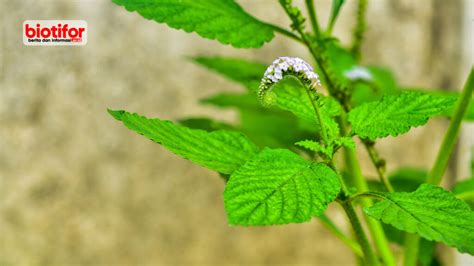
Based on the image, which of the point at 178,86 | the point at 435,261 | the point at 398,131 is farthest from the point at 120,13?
the point at 398,131

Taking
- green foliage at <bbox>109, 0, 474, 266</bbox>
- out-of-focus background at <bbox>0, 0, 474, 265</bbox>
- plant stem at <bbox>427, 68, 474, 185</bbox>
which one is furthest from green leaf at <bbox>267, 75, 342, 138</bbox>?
out-of-focus background at <bbox>0, 0, 474, 265</bbox>

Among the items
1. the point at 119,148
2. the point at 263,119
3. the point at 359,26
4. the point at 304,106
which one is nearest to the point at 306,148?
the point at 304,106

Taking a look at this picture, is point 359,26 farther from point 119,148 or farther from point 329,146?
point 119,148

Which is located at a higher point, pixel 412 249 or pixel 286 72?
pixel 286 72

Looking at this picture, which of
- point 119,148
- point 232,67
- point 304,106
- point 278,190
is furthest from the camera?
point 119,148

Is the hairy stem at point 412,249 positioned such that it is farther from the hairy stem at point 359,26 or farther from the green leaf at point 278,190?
the hairy stem at point 359,26

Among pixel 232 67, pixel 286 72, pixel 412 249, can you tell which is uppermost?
pixel 232 67

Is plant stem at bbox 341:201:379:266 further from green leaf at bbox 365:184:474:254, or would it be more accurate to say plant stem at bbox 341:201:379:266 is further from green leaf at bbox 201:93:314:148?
green leaf at bbox 201:93:314:148
